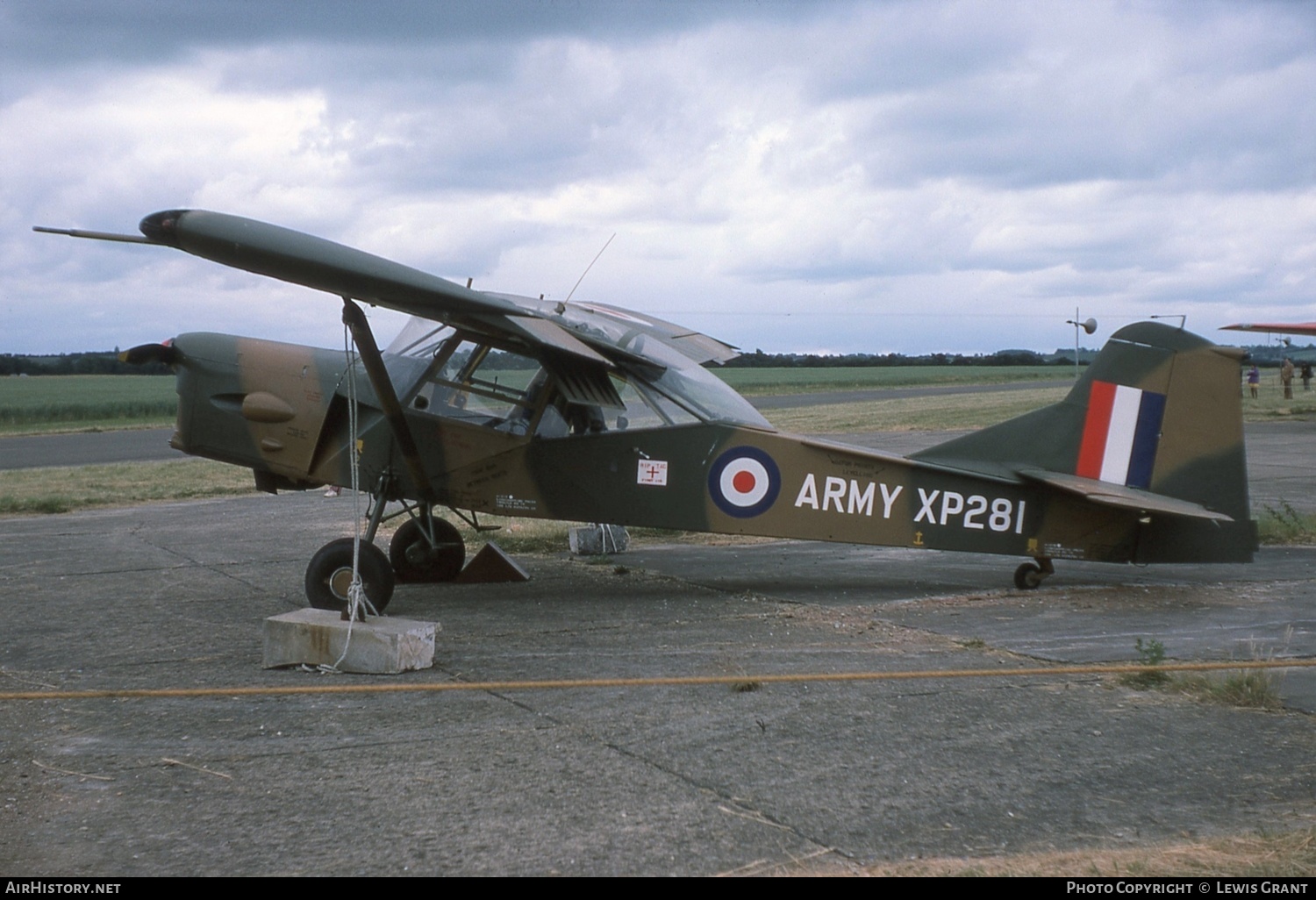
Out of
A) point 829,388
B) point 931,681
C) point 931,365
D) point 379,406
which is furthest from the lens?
point 931,365

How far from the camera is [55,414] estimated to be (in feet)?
163

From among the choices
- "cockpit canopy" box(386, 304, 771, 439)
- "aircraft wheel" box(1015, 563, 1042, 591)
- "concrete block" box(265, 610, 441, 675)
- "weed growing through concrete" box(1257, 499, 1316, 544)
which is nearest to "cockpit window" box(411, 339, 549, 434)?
"cockpit canopy" box(386, 304, 771, 439)

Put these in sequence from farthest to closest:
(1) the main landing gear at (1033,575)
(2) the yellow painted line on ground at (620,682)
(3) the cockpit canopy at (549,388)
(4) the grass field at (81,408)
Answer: (4) the grass field at (81,408)
(1) the main landing gear at (1033,575)
(3) the cockpit canopy at (549,388)
(2) the yellow painted line on ground at (620,682)

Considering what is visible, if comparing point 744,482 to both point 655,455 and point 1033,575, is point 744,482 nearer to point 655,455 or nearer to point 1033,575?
point 655,455

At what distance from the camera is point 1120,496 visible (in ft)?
30.0

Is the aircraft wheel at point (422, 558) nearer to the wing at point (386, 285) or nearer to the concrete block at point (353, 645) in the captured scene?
the wing at point (386, 285)

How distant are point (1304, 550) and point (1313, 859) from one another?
9.15 meters

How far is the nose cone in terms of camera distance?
701cm

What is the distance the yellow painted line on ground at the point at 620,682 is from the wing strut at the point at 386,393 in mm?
2801

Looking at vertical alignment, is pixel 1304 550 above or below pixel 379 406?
below

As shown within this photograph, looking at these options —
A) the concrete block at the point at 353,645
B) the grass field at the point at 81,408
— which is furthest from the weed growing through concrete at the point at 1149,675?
the grass field at the point at 81,408

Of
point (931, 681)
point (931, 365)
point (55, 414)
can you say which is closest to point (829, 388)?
point (55, 414)

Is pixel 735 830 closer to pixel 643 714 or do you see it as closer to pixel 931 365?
pixel 643 714

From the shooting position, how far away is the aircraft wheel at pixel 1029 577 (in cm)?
984
